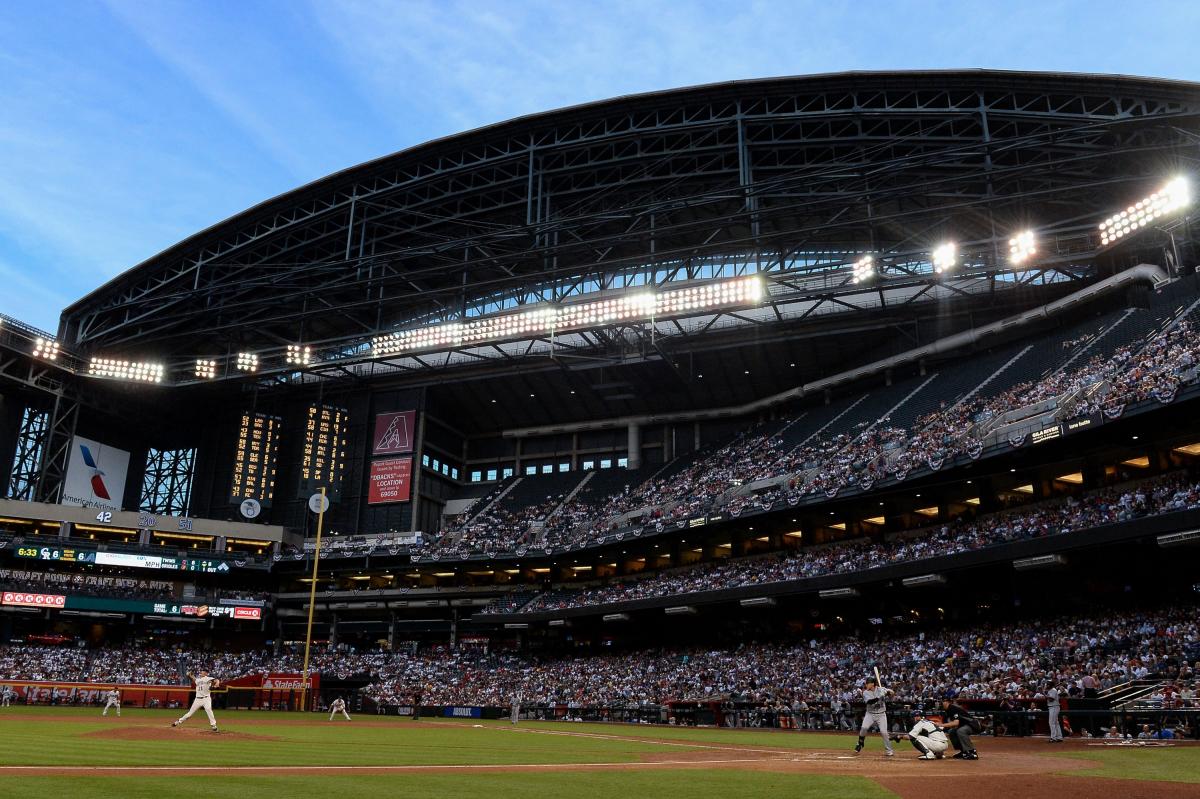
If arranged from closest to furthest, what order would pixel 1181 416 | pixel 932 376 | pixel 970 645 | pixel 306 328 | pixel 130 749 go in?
pixel 130 749 → pixel 1181 416 → pixel 970 645 → pixel 932 376 → pixel 306 328

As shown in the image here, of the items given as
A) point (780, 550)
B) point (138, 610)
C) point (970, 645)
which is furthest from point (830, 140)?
point (138, 610)

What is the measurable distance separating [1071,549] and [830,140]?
30263mm

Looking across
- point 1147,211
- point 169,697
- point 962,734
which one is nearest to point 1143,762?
point 962,734

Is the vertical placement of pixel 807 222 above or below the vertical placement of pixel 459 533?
above

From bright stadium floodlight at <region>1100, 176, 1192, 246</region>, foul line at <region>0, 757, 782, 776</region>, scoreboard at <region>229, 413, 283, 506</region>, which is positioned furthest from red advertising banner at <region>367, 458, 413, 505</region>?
foul line at <region>0, 757, 782, 776</region>

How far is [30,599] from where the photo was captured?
6216 centimetres

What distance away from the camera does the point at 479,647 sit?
2643 inches

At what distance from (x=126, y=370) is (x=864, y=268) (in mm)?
53828

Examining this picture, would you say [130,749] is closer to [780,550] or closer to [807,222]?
[780,550]

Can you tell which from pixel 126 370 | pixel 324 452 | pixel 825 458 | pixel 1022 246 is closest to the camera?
pixel 1022 246

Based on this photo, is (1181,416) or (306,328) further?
(306,328)

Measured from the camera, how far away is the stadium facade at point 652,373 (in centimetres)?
4325

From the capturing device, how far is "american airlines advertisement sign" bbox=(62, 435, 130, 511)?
235 ft

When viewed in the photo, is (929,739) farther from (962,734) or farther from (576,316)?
(576,316)
